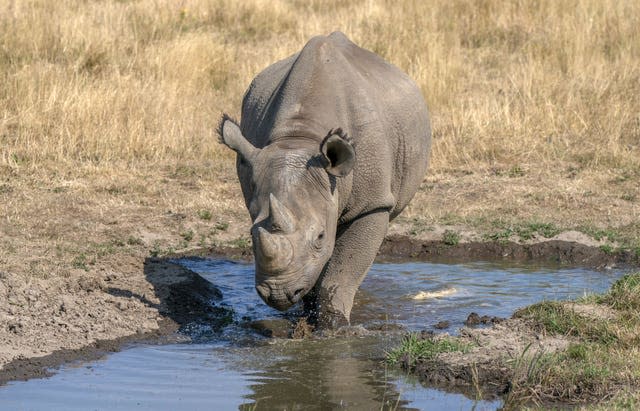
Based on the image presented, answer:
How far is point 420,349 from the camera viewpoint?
625 centimetres

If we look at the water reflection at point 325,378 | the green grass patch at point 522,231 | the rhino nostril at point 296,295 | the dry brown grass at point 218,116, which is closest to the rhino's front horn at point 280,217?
the rhino nostril at point 296,295

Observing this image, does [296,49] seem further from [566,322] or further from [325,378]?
[325,378]

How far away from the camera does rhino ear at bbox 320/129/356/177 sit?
617cm

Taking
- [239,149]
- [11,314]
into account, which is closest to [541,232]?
[239,149]

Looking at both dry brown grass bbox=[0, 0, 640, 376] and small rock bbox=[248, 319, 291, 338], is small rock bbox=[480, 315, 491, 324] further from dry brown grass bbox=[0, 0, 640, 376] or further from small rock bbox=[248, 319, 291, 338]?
dry brown grass bbox=[0, 0, 640, 376]

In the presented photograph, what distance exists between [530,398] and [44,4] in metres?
11.6

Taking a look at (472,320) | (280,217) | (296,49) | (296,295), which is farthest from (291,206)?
(296,49)

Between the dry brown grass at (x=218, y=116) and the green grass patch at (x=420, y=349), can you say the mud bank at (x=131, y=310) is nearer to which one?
the dry brown grass at (x=218, y=116)

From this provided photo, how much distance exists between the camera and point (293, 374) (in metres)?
6.17

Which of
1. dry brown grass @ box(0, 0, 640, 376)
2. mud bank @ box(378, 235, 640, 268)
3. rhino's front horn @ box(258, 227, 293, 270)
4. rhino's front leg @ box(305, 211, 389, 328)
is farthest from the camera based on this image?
dry brown grass @ box(0, 0, 640, 376)

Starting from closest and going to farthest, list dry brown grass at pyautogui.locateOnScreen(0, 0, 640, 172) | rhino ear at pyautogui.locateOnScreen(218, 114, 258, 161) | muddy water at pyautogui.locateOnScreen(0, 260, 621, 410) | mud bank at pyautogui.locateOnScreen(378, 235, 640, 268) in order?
1. muddy water at pyautogui.locateOnScreen(0, 260, 621, 410)
2. rhino ear at pyautogui.locateOnScreen(218, 114, 258, 161)
3. mud bank at pyautogui.locateOnScreen(378, 235, 640, 268)
4. dry brown grass at pyautogui.locateOnScreen(0, 0, 640, 172)

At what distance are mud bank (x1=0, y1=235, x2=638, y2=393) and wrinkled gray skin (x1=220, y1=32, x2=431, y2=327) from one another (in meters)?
0.89

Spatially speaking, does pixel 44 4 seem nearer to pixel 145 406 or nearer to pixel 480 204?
pixel 480 204

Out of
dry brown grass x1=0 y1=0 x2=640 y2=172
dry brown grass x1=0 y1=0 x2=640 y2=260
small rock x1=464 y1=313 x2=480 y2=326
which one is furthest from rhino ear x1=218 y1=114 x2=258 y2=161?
dry brown grass x1=0 y1=0 x2=640 y2=172
